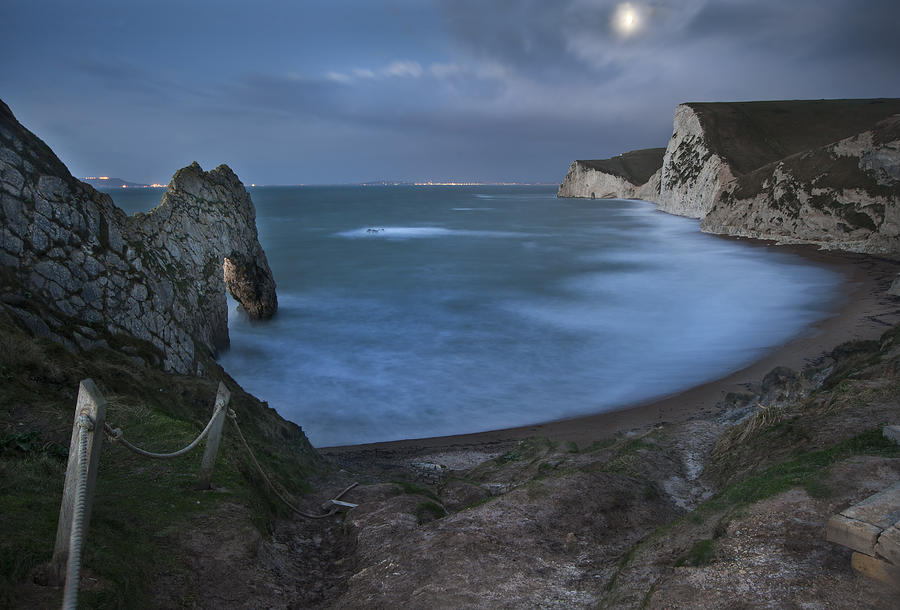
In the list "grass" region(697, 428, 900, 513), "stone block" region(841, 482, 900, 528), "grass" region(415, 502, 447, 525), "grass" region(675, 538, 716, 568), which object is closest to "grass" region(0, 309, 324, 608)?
"grass" region(415, 502, 447, 525)

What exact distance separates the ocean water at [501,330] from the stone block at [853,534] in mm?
10694

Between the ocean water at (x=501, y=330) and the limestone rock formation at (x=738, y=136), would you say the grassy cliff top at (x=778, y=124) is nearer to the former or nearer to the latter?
the limestone rock formation at (x=738, y=136)

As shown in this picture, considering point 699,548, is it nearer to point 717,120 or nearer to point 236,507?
point 236,507

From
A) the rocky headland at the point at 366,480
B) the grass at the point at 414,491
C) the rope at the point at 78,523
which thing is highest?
the rope at the point at 78,523

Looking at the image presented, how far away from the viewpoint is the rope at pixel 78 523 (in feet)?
8.81

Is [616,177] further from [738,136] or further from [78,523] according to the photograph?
[78,523]

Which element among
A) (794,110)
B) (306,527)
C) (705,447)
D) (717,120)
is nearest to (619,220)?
(717,120)

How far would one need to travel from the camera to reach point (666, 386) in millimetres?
16141

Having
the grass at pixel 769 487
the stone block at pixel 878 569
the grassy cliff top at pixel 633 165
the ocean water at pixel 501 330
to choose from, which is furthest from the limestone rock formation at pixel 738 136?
the stone block at pixel 878 569

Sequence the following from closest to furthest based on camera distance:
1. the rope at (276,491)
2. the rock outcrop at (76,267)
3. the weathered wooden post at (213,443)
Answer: the weathered wooden post at (213,443) < the rope at (276,491) < the rock outcrop at (76,267)

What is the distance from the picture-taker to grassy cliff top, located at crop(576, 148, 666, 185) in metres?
129

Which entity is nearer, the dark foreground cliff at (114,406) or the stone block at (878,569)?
the stone block at (878,569)

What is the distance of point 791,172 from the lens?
45031mm

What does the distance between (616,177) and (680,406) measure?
4796 inches
